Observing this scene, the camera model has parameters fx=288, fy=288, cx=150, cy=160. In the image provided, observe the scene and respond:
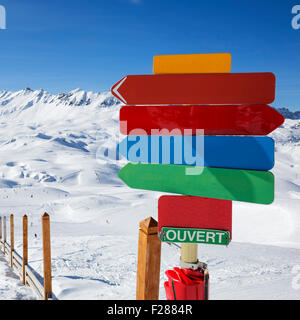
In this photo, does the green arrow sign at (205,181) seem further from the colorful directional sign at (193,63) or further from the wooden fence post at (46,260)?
the wooden fence post at (46,260)

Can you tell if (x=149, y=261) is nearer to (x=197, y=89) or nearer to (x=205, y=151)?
(x=205, y=151)

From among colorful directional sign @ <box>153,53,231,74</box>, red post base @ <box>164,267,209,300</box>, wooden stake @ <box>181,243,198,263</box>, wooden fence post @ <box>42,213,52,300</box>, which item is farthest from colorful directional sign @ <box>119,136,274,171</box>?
wooden fence post @ <box>42,213,52,300</box>

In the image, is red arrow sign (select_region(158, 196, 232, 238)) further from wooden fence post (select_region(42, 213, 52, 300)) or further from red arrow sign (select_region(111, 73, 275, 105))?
wooden fence post (select_region(42, 213, 52, 300))

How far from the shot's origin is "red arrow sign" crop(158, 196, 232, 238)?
250 cm

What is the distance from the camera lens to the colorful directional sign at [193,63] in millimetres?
2424

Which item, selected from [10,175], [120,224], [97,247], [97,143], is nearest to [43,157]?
[10,175]

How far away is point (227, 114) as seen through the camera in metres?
2.33

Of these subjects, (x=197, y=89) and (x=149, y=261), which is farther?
(x=149, y=261)

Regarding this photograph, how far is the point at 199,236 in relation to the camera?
8.19 ft

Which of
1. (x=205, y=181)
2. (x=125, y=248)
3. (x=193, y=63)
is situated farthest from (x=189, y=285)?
(x=125, y=248)

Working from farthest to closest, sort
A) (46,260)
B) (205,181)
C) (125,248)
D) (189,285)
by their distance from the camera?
(125,248)
(46,260)
(189,285)
(205,181)

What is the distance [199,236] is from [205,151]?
745 mm

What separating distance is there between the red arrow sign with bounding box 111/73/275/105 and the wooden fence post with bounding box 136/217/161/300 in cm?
110
